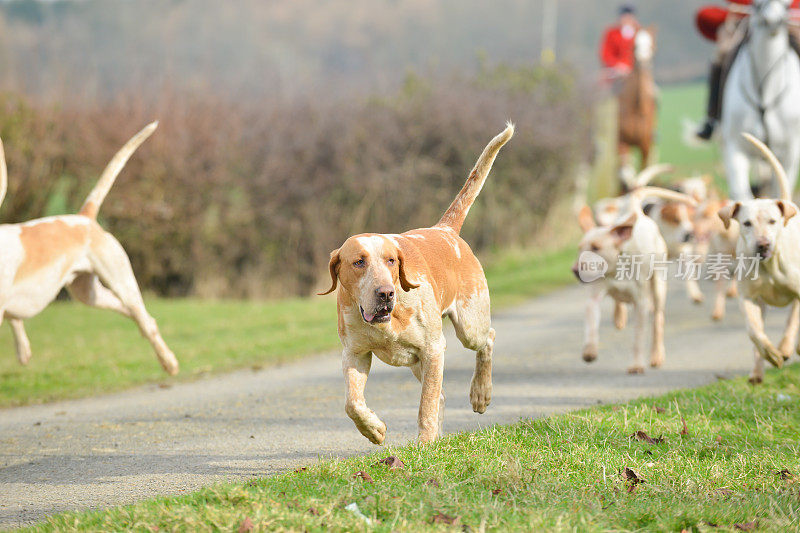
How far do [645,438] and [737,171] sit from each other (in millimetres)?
5005

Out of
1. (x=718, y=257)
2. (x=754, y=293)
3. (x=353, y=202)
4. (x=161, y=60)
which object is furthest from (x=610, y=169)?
(x=754, y=293)

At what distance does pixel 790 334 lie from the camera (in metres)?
6.85

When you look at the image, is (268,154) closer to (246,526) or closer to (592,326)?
(592,326)

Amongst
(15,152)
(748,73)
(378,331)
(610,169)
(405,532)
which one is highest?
(748,73)

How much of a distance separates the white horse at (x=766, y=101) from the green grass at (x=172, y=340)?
4292 millimetres

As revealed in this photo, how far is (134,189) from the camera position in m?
15.0

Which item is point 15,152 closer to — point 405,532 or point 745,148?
point 745,148

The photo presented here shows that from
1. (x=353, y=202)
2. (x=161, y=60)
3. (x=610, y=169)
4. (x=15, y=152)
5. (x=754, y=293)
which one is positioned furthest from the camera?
(x=610, y=169)

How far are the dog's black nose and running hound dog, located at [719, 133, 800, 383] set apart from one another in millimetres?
3236

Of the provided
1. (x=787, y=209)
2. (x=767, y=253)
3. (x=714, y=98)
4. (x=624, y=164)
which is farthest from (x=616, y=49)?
(x=767, y=253)

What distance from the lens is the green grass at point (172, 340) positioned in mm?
8289

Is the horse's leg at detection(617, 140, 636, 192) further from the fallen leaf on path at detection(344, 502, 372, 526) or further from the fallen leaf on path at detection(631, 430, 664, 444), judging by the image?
the fallen leaf on path at detection(344, 502, 372, 526)

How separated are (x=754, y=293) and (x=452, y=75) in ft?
46.7

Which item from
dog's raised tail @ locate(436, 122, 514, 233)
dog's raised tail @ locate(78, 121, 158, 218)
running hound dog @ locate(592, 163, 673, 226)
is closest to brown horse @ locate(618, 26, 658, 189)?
running hound dog @ locate(592, 163, 673, 226)
